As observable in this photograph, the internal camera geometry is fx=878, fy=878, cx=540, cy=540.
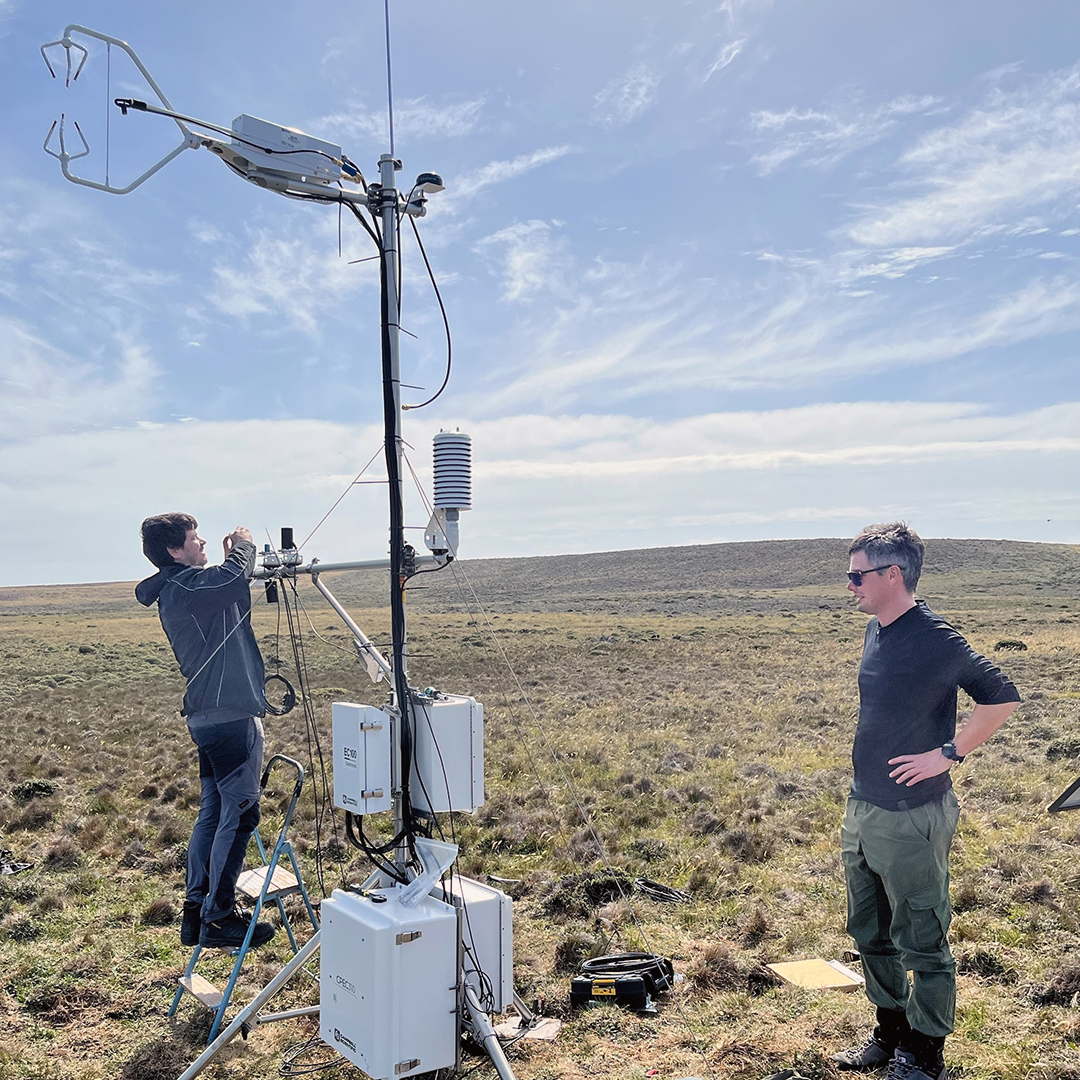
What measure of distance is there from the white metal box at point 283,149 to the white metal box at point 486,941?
10.2 ft

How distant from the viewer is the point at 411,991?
11.4ft

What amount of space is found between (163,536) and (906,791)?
4045mm

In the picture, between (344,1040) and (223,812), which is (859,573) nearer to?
(344,1040)

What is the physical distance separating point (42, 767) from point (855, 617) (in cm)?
3705

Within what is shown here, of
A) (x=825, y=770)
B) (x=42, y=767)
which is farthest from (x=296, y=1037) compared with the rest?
(x=42, y=767)

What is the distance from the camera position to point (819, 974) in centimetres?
499

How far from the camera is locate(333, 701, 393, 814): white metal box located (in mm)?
3756

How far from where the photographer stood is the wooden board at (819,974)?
4.83 metres

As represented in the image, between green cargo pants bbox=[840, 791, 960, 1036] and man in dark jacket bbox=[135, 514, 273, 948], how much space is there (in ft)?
10.3

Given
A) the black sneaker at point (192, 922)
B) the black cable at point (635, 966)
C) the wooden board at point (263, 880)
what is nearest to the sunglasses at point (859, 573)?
the black cable at point (635, 966)

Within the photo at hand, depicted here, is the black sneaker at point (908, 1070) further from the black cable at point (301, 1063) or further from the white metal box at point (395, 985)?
the black cable at point (301, 1063)

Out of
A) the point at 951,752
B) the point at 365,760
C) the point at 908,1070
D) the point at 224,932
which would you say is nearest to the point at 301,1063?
the point at 224,932

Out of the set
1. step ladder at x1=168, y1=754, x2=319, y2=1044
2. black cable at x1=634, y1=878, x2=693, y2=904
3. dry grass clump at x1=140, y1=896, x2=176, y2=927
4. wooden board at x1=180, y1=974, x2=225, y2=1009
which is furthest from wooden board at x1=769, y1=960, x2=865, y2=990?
dry grass clump at x1=140, y1=896, x2=176, y2=927

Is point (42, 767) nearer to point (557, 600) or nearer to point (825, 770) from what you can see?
point (825, 770)
